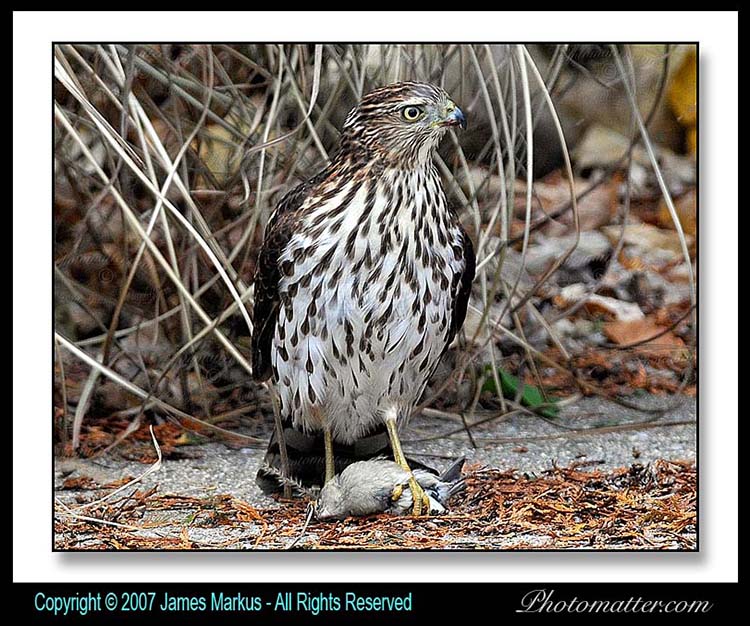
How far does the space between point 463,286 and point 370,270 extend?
349mm

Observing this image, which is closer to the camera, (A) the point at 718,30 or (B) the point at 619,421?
(A) the point at 718,30

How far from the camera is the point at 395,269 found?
4453mm

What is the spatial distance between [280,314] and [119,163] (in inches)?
28.4

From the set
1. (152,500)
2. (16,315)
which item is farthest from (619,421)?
(16,315)

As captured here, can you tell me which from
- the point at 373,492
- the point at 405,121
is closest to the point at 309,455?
the point at 373,492

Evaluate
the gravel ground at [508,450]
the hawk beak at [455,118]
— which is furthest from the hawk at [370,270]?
the gravel ground at [508,450]

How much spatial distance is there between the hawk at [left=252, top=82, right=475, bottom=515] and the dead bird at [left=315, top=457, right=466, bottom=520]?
0.04m

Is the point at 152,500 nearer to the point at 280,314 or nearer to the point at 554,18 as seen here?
the point at 280,314

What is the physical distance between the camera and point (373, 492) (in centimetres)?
462

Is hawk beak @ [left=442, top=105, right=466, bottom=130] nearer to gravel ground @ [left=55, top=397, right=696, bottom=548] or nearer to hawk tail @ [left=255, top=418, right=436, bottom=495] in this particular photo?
hawk tail @ [left=255, top=418, right=436, bottom=495]

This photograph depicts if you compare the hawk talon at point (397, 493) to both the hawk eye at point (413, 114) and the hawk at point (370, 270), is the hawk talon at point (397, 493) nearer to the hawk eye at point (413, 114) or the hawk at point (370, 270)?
the hawk at point (370, 270)

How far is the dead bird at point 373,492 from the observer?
15.1ft

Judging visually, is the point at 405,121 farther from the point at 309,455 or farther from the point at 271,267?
the point at 309,455

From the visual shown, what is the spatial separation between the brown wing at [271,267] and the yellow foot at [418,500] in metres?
0.59
